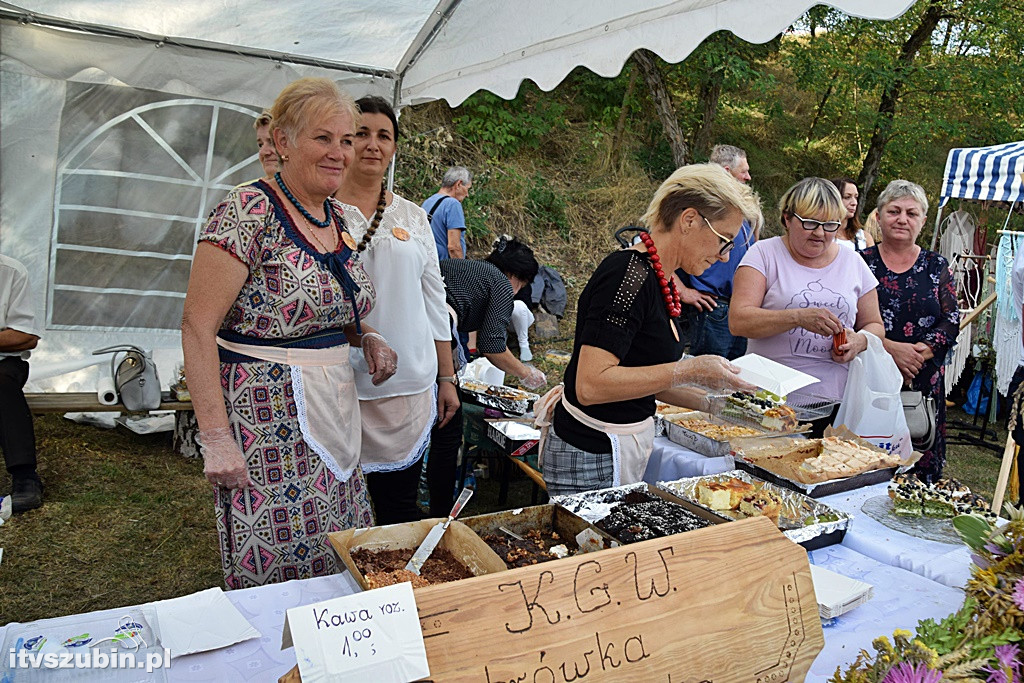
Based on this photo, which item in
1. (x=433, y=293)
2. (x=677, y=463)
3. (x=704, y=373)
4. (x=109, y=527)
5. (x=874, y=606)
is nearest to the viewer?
(x=874, y=606)

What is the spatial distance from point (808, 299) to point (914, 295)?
783 millimetres

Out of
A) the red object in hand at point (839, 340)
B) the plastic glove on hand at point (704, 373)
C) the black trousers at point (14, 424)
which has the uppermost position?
the plastic glove on hand at point (704, 373)

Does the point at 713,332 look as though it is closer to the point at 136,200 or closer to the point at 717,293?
the point at 717,293

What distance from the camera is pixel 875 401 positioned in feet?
8.93

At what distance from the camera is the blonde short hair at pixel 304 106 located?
1.80 meters

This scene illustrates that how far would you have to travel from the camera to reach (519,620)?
100 cm

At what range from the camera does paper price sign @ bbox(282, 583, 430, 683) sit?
882mm

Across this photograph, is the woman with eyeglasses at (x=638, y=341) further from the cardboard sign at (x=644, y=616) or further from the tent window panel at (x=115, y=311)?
the tent window panel at (x=115, y=311)

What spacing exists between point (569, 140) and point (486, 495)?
8056 mm

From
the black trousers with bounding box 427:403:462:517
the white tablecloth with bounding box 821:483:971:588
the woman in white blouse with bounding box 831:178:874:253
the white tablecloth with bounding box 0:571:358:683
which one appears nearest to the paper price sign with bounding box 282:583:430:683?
the white tablecloth with bounding box 0:571:358:683

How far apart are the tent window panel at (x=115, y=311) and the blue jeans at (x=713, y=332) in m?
3.38

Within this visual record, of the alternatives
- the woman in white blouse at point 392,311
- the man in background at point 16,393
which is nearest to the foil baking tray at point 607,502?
the woman in white blouse at point 392,311

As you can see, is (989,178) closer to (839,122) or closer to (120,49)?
(120,49)

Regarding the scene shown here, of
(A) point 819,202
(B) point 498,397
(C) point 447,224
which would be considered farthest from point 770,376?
(C) point 447,224
